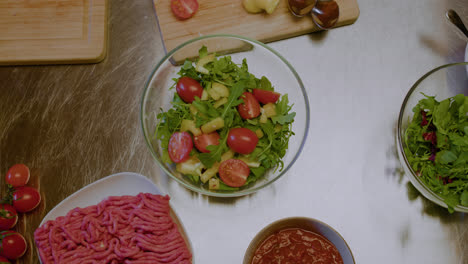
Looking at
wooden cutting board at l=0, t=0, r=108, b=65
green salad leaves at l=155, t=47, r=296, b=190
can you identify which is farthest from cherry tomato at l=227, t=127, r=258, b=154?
wooden cutting board at l=0, t=0, r=108, b=65

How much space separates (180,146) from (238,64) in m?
0.40

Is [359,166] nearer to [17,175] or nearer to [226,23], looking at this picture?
[226,23]

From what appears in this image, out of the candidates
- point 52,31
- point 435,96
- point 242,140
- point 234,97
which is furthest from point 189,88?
point 435,96

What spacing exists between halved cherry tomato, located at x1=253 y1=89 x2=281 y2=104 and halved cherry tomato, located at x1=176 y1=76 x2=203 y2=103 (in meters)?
0.20

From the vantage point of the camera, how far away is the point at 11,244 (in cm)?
138

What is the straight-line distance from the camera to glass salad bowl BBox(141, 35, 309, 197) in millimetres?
1379

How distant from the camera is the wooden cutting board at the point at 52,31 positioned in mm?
1540

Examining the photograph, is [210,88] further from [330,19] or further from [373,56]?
[373,56]

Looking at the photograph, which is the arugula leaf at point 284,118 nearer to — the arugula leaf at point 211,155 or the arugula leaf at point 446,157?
the arugula leaf at point 211,155

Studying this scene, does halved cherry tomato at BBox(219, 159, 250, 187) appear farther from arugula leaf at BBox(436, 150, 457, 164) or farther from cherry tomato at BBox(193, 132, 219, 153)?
arugula leaf at BBox(436, 150, 457, 164)

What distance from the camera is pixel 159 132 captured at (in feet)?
4.48

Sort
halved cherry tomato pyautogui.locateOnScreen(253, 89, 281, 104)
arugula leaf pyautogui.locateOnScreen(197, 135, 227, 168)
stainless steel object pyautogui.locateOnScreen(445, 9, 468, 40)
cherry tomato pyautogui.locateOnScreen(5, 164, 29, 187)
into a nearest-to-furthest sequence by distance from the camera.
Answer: arugula leaf pyautogui.locateOnScreen(197, 135, 227, 168) → halved cherry tomato pyautogui.locateOnScreen(253, 89, 281, 104) → cherry tomato pyautogui.locateOnScreen(5, 164, 29, 187) → stainless steel object pyautogui.locateOnScreen(445, 9, 468, 40)

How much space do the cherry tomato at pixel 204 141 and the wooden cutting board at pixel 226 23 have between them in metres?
0.45

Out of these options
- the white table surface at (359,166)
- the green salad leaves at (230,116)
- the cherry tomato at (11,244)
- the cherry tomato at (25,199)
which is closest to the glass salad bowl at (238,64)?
the green salad leaves at (230,116)
